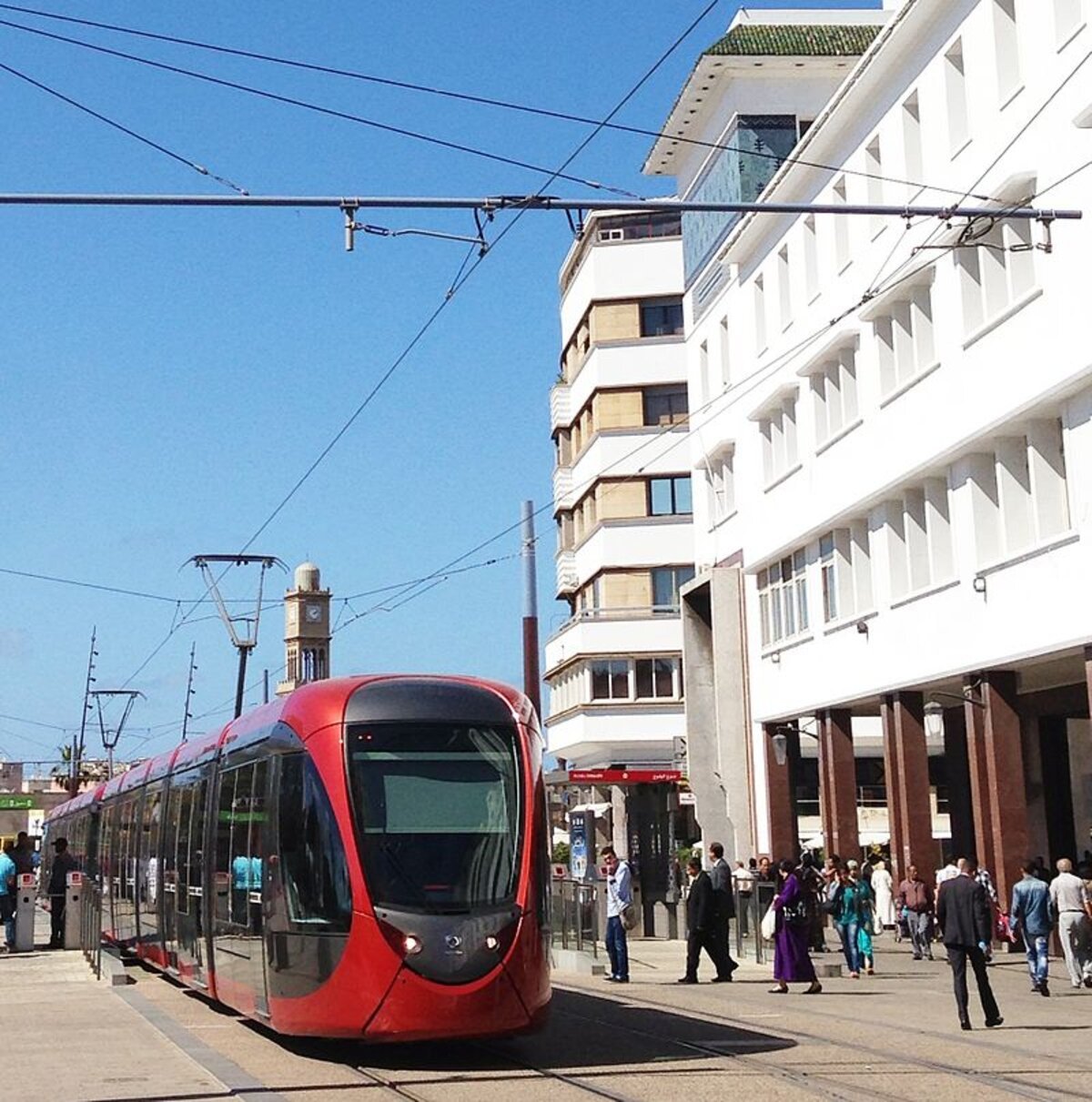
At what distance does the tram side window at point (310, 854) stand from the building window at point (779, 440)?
80.0 ft

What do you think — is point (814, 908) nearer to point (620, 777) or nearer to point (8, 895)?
point (620, 777)

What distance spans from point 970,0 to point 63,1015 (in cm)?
1990

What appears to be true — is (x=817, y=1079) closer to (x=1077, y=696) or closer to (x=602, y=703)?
(x=1077, y=696)

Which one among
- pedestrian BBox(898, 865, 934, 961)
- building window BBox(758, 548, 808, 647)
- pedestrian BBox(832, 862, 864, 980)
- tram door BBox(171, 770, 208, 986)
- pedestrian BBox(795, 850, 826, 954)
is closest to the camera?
tram door BBox(171, 770, 208, 986)

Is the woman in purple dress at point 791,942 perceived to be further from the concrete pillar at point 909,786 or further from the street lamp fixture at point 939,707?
the concrete pillar at point 909,786

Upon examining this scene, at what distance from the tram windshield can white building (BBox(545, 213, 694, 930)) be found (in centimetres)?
4374

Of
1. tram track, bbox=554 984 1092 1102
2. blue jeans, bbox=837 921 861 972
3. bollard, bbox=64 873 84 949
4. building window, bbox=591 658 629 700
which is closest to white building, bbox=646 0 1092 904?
blue jeans, bbox=837 921 861 972

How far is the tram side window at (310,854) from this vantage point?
15.8m

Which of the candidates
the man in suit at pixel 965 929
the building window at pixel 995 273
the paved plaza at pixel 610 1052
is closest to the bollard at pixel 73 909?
the paved plaza at pixel 610 1052

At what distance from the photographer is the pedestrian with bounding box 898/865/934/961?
31.9 meters

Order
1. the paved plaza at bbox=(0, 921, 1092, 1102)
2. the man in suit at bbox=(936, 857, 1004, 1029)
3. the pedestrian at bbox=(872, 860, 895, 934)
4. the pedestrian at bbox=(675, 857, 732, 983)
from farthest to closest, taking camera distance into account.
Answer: the pedestrian at bbox=(872, 860, 895, 934)
the pedestrian at bbox=(675, 857, 732, 983)
the man in suit at bbox=(936, 857, 1004, 1029)
the paved plaza at bbox=(0, 921, 1092, 1102)

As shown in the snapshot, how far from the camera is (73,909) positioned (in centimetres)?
3369

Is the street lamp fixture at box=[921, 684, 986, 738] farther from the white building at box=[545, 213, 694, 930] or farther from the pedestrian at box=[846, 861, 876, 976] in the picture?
the white building at box=[545, 213, 694, 930]

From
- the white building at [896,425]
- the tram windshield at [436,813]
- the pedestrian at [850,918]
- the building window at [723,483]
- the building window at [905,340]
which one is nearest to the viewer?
the tram windshield at [436,813]
